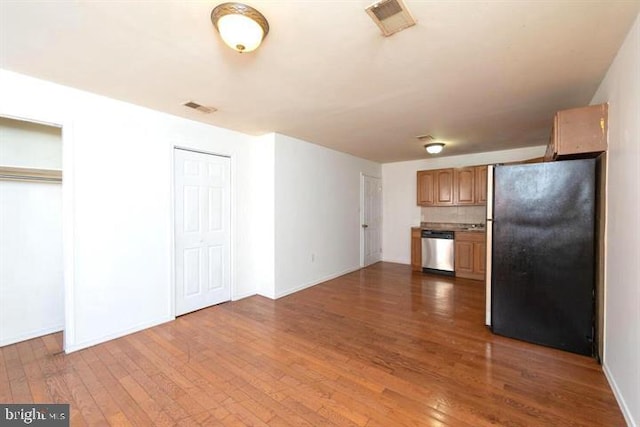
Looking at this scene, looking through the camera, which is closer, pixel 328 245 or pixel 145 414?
pixel 145 414

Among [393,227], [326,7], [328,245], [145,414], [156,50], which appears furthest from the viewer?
[393,227]

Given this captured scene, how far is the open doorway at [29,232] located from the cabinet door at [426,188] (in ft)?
18.9

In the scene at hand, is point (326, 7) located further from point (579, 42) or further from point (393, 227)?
point (393, 227)

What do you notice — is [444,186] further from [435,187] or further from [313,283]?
[313,283]

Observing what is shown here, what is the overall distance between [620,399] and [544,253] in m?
1.16

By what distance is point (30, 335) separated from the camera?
9.20 ft

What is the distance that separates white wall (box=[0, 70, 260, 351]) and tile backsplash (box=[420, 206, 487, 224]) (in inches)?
190

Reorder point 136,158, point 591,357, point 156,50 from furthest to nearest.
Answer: point 136,158 < point 591,357 < point 156,50

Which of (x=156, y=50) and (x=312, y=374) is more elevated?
(x=156, y=50)

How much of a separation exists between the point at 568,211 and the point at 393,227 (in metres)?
4.15

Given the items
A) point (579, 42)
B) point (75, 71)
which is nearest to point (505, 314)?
point (579, 42)

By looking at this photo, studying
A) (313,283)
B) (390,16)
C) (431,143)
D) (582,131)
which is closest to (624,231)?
(582,131)

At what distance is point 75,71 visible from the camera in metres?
2.22

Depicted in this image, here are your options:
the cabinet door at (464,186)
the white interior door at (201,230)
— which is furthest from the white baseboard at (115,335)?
the cabinet door at (464,186)
